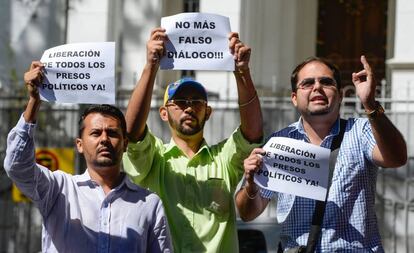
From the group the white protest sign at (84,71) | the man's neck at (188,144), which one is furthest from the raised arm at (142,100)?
the man's neck at (188,144)

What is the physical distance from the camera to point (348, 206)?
5.02 meters

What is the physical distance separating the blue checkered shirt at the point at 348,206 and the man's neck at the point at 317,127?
0.03 meters

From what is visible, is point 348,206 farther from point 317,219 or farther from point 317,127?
point 317,127

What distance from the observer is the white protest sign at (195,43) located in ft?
18.0

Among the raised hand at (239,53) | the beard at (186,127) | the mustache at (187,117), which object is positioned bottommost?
the beard at (186,127)

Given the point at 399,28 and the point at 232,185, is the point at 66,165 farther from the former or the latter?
the point at 232,185

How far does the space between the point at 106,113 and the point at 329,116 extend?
3.60 ft

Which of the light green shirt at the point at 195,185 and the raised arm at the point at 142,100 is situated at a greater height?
the raised arm at the point at 142,100

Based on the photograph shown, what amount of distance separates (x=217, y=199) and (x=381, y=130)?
1057 millimetres

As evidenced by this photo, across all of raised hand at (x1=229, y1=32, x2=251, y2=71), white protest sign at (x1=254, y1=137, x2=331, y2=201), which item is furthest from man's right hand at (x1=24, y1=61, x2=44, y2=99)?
white protest sign at (x1=254, y1=137, x2=331, y2=201)

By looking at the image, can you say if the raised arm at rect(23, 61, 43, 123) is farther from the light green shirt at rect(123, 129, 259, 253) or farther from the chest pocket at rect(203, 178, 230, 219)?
the chest pocket at rect(203, 178, 230, 219)

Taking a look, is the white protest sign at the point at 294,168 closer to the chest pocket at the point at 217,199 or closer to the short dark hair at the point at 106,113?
the chest pocket at the point at 217,199

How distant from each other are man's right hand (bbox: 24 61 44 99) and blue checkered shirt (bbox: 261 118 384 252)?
138cm

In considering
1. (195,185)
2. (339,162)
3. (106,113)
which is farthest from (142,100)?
(339,162)
